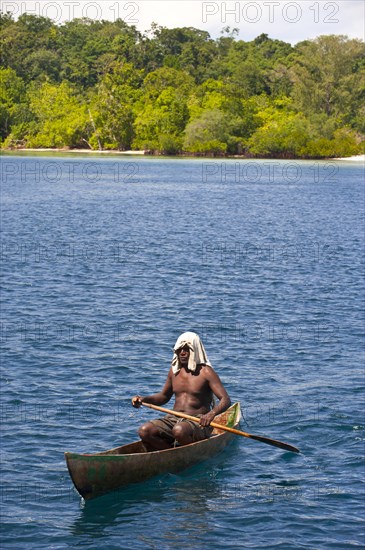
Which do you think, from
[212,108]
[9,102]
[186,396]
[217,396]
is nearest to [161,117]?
[212,108]

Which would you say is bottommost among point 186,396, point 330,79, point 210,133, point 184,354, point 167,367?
point 167,367

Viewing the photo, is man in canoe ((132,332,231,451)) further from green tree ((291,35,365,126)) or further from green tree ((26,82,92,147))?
green tree ((26,82,92,147))

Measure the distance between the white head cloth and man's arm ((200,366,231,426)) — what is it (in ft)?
0.66

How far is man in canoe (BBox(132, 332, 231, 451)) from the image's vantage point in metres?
16.3

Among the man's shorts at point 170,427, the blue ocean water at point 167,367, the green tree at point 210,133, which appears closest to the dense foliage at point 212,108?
the green tree at point 210,133

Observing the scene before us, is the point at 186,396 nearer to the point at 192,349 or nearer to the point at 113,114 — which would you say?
the point at 192,349

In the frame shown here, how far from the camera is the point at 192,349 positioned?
16.3 m

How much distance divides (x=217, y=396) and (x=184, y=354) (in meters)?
0.89

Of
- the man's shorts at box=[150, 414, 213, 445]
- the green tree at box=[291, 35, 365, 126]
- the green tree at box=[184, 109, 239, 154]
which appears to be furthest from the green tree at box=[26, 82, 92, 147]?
the man's shorts at box=[150, 414, 213, 445]

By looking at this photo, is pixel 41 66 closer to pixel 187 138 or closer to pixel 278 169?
pixel 187 138

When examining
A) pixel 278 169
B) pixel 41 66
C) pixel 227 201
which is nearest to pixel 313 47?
pixel 278 169

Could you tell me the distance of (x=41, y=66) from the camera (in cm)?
19925

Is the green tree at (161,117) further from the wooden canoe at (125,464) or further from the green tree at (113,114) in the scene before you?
the wooden canoe at (125,464)

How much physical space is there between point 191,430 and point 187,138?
148m
